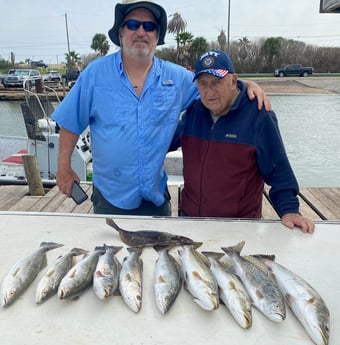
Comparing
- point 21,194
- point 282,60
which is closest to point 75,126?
point 21,194

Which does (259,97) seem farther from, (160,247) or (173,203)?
(173,203)

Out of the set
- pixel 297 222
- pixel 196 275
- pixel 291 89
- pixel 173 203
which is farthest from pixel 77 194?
pixel 291 89

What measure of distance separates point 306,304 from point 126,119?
143 cm

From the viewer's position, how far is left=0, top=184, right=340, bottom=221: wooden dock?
4.48m

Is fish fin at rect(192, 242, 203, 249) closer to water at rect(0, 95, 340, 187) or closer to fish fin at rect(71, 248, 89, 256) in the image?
fish fin at rect(71, 248, 89, 256)

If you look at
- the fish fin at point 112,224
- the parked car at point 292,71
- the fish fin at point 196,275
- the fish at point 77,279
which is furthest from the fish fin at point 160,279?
the parked car at point 292,71

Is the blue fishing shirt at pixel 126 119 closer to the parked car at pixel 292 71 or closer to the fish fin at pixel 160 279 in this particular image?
the fish fin at pixel 160 279

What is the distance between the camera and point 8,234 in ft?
6.28

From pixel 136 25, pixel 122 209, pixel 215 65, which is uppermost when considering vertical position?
pixel 136 25

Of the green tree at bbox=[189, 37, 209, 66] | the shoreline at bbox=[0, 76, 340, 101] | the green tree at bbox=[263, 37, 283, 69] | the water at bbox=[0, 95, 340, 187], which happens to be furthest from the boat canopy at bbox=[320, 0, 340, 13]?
the green tree at bbox=[263, 37, 283, 69]

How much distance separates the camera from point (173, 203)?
15.3 ft

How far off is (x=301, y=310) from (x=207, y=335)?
34cm

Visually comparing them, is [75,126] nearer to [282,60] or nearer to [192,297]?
[192,297]

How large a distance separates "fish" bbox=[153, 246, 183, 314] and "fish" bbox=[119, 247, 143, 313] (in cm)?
6
